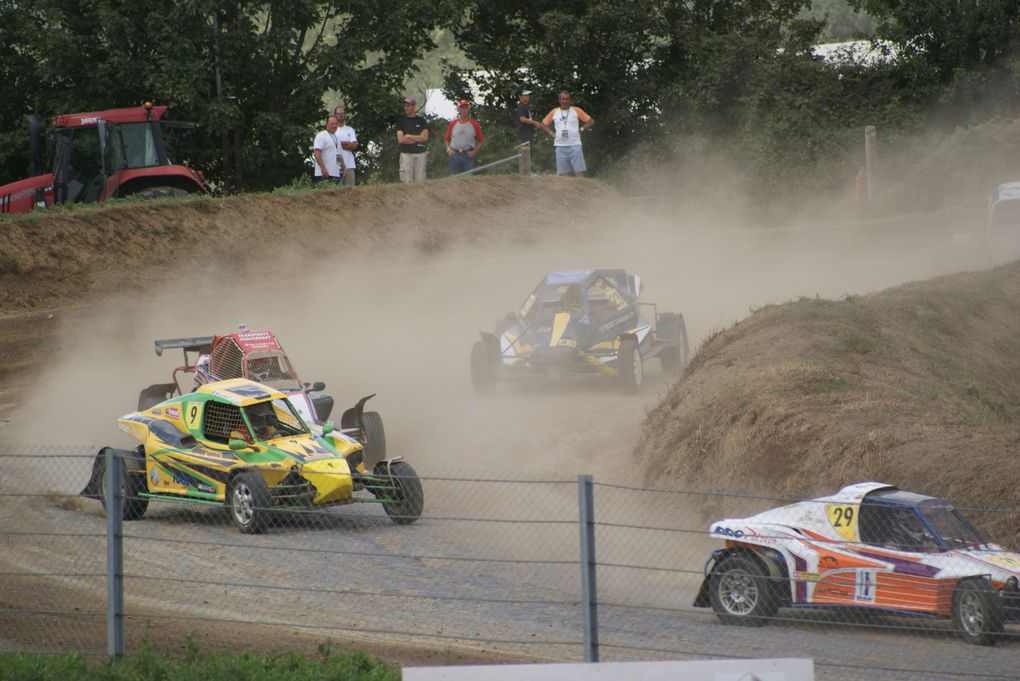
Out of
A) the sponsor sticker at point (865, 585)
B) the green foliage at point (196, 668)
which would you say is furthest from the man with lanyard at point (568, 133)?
the green foliage at point (196, 668)

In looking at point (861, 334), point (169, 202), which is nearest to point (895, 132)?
point (169, 202)

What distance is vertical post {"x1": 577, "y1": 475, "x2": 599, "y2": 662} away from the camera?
6.93 metres

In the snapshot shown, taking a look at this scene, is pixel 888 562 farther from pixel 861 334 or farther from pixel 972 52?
pixel 972 52

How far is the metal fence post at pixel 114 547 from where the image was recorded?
25.7 feet

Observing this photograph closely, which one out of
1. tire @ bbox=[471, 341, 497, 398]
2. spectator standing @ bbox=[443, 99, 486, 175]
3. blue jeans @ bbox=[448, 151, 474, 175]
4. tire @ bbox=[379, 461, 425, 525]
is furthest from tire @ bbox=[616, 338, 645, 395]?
blue jeans @ bbox=[448, 151, 474, 175]

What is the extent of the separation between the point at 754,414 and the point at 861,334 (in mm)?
3020

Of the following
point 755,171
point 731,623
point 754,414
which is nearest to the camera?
point 731,623

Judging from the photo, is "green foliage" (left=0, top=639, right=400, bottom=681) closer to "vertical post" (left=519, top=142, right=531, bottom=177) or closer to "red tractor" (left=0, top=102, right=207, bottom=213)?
"red tractor" (left=0, top=102, right=207, bottom=213)

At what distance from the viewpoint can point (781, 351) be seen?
1636cm

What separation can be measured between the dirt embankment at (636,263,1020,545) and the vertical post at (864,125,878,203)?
18.3 m

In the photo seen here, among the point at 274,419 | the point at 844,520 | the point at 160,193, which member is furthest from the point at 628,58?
the point at 844,520

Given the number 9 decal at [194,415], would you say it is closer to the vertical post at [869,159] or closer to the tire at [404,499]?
the tire at [404,499]

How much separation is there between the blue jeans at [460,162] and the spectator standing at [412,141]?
2.42ft

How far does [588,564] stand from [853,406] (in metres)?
7.82
